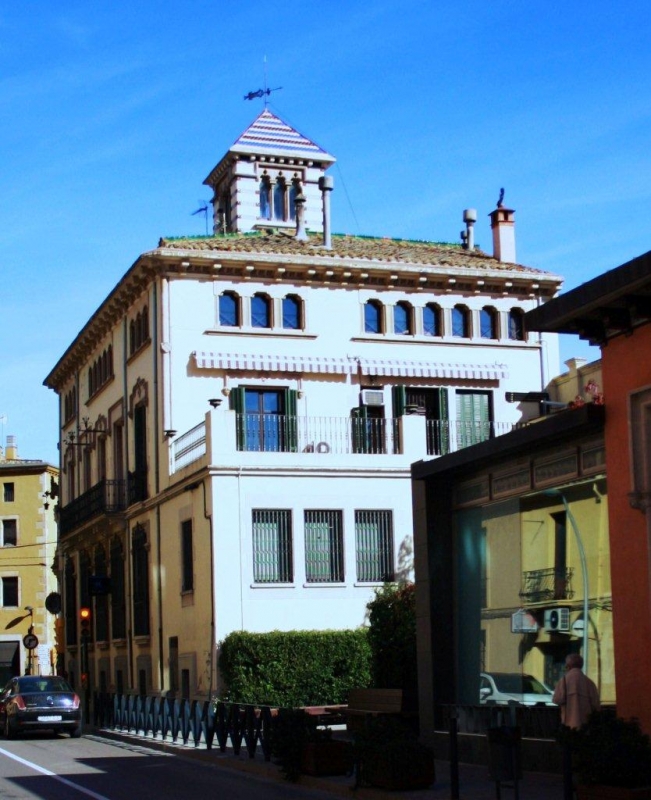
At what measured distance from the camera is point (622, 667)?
47.9 feet

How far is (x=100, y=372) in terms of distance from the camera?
41219mm

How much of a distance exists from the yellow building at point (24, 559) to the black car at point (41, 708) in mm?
39372

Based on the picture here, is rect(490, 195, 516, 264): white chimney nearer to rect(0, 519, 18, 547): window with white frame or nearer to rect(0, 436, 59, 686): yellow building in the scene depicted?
rect(0, 436, 59, 686): yellow building

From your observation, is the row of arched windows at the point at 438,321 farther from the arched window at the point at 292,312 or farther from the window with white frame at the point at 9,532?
the window with white frame at the point at 9,532

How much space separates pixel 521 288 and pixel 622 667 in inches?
886

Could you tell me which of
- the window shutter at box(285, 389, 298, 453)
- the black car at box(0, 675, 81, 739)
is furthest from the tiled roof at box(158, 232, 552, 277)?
the black car at box(0, 675, 81, 739)

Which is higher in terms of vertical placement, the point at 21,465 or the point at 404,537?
the point at 21,465

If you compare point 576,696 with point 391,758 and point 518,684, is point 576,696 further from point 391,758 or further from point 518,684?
point 518,684

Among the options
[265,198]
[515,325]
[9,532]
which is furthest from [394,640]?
[9,532]

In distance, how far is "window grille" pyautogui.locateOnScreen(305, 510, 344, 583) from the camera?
2948cm

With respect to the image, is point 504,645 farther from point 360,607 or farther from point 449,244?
point 449,244

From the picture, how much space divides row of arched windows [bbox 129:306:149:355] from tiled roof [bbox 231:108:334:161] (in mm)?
7118

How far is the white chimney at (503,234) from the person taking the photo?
125 feet

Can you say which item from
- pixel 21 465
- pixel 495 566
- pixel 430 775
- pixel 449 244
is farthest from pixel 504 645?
pixel 21 465
